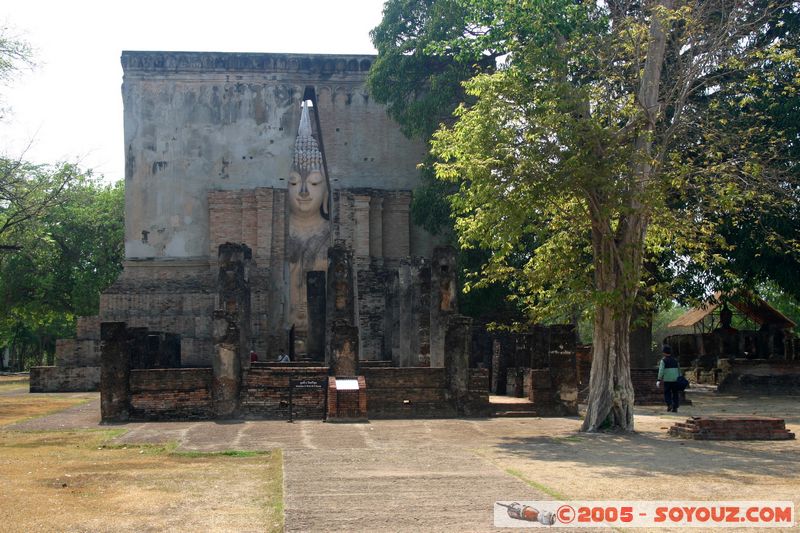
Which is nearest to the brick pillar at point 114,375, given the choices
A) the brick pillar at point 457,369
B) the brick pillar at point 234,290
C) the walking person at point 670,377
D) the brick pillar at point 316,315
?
the brick pillar at point 234,290

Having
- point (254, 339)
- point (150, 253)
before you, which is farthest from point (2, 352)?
point (254, 339)

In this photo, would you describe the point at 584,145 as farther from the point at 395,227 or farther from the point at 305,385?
the point at 395,227

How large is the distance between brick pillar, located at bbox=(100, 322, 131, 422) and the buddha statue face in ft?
45.7

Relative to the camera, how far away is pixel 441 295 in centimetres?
1905

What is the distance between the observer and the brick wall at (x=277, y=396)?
51.3ft

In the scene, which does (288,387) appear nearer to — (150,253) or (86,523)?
(86,523)

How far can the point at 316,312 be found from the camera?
880 inches

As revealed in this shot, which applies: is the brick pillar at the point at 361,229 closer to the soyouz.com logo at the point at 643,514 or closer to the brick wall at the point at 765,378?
the brick wall at the point at 765,378

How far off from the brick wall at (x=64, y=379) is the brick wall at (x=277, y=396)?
11750 millimetres

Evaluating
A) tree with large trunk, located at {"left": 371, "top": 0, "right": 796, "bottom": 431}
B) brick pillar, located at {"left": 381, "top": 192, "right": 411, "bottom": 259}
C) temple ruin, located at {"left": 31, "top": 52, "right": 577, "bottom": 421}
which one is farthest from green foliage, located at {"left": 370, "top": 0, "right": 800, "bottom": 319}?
brick pillar, located at {"left": 381, "top": 192, "right": 411, "bottom": 259}

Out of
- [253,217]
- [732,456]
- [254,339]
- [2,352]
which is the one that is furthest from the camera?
Answer: [2,352]

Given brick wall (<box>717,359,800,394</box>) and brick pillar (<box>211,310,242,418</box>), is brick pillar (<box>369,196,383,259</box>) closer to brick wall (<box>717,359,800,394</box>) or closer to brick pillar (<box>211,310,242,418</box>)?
brick wall (<box>717,359,800,394</box>)

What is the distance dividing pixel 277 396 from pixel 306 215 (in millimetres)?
14076

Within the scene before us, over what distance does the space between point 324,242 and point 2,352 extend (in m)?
44.0
